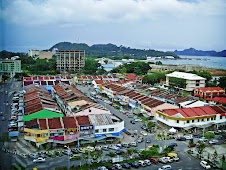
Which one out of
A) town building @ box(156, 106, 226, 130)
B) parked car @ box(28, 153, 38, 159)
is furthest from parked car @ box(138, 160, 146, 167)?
town building @ box(156, 106, 226, 130)

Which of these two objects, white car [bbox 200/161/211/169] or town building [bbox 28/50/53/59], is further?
town building [bbox 28/50/53/59]

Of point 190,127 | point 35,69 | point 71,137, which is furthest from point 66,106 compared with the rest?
point 35,69

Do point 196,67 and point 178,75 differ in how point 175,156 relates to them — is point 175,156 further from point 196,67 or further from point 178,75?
point 196,67

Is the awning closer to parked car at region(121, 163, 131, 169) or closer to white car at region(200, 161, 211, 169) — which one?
parked car at region(121, 163, 131, 169)

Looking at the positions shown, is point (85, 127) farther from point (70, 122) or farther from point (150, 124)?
point (150, 124)

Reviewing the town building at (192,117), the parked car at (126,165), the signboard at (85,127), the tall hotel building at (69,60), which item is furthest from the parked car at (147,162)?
the tall hotel building at (69,60)
